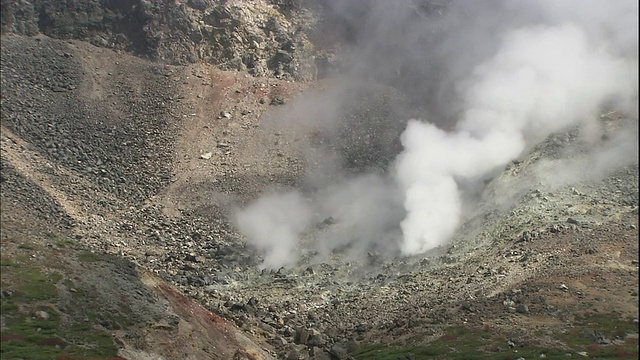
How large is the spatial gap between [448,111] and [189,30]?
1762 inches

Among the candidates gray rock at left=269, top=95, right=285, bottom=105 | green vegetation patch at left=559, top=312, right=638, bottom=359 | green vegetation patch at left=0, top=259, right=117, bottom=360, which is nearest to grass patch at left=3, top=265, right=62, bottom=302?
green vegetation patch at left=0, top=259, right=117, bottom=360

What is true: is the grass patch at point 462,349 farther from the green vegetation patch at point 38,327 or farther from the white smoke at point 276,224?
the green vegetation patch at point 38,327

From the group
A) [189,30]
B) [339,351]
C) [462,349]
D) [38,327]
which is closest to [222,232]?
[339,351]

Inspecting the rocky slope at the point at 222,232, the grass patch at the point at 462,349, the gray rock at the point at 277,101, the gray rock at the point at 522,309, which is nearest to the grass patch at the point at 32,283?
the rocky slope at the point at 222,232

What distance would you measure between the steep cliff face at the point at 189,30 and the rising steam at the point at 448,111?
11316 mm

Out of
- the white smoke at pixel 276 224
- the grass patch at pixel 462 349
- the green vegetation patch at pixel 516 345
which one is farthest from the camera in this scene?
the white smoke at pixel 276 224

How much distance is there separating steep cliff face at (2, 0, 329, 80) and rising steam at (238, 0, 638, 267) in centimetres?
1132

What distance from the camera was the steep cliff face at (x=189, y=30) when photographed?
91938 millimetres

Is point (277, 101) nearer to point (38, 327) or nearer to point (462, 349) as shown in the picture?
point (38, 327)

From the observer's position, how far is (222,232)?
72062mm

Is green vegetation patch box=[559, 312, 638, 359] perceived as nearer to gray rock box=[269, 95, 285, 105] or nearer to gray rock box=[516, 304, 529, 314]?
gray rock box=[516, 304, 529, 314]

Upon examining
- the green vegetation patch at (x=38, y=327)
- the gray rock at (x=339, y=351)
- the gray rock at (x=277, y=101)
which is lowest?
the gray rock at (x=339, y=351)

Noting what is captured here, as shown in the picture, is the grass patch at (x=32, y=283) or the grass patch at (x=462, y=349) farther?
the grass patch at (x=32, y=283)

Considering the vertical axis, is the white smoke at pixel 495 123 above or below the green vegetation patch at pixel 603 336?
above
